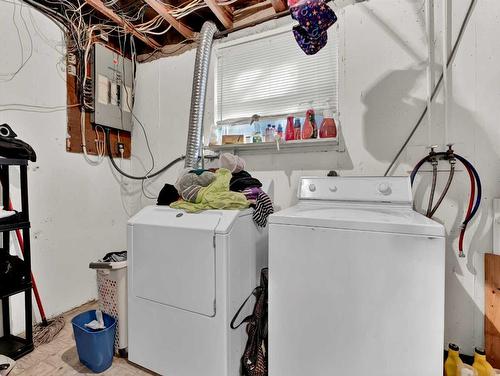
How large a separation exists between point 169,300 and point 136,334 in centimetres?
36

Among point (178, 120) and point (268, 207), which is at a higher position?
point (178, 120)

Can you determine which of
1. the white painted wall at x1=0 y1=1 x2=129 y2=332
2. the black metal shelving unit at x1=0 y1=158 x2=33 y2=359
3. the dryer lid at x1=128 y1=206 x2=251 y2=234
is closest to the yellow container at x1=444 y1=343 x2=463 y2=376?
the dryer lid at x1=128 y1=206 x2=251 y2=234

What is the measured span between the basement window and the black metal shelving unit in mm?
1307

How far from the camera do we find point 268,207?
157 cm

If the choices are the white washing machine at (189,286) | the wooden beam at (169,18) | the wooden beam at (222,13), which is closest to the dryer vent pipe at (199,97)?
the wooden beam at (222,13)

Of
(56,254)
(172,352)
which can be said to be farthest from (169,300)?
(56,254)

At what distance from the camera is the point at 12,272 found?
1524mm

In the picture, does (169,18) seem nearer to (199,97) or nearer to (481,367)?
(199,97)

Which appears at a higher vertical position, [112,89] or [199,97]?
[112,89]

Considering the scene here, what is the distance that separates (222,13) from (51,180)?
1.91 meters

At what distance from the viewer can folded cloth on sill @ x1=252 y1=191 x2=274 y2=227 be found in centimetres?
153

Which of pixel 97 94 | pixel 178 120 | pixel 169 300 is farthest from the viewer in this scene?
pixel 178 120

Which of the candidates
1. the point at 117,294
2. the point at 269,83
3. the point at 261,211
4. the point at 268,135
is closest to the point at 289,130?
the point at 268,135

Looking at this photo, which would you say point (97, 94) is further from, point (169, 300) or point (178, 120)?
point (169, 300)
